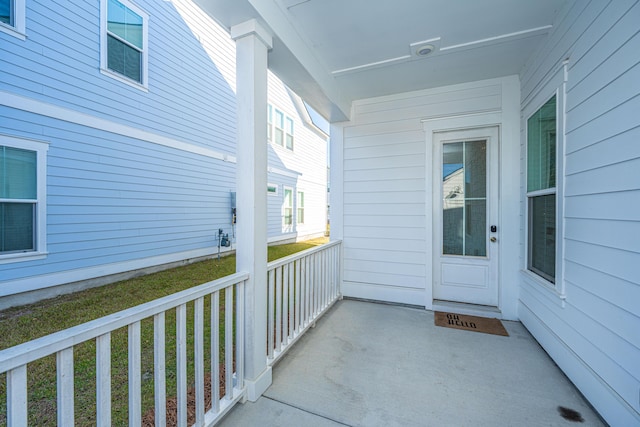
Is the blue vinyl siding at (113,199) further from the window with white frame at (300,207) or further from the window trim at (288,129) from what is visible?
the window with white frame at (300,207)

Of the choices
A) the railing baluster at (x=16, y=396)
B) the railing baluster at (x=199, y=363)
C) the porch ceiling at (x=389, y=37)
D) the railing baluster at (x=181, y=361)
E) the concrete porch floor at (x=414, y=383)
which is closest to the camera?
the railing baluster at (x=16, y=396)

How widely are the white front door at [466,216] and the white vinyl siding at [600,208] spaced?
97 centimetres

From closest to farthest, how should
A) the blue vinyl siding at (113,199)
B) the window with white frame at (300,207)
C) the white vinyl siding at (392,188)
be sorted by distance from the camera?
1. the white vinyl siding at (392,188)
2. the blue vinyl siding at (113,199)
3. the window with white frame at (300,207)

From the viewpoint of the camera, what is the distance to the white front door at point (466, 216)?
3115 mm

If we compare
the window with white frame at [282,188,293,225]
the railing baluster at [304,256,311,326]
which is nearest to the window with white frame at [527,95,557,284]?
the railing baluster at [304,256,311,326]

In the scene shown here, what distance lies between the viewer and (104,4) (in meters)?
3.96

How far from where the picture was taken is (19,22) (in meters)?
3.21

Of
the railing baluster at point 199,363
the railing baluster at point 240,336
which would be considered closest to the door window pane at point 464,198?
the railing baluster at point 240,336

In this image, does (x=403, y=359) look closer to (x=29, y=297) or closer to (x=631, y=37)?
(x=631, y=37)

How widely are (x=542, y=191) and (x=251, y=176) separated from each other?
2543mm

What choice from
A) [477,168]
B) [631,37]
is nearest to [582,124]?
[631,37]

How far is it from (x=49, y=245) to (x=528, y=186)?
19.0 ft

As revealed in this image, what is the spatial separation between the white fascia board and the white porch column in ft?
0.35

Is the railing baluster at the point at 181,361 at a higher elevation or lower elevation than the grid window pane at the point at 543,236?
lower
